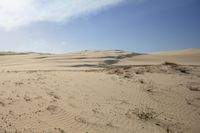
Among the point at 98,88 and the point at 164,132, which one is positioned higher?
the point at 98,88

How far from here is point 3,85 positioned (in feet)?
30.9

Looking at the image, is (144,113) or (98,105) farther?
(98,105)

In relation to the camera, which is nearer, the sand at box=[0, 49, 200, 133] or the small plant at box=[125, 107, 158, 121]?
the sand at box=[0, 49, 200, 133]

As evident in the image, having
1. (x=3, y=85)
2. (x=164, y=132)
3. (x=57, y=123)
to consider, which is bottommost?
(x=164, y=132)

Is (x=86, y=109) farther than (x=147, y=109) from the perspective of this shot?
No

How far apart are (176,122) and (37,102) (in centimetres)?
434

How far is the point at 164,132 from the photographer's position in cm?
705

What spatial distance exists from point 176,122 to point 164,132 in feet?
2.98

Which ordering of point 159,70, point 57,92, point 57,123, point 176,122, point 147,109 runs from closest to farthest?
point 57,123 < point 176,122 < point 147,109 < point 57,92 < point 159,70

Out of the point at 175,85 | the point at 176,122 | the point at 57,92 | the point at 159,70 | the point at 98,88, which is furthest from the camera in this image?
the point at 159,70

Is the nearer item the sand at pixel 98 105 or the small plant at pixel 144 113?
the sand at pixel 98 105

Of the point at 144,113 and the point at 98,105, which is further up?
the point at 98,105

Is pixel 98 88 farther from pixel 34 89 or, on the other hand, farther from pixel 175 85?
pixel 175 85

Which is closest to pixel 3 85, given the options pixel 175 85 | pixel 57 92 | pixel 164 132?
pixel 57 92
